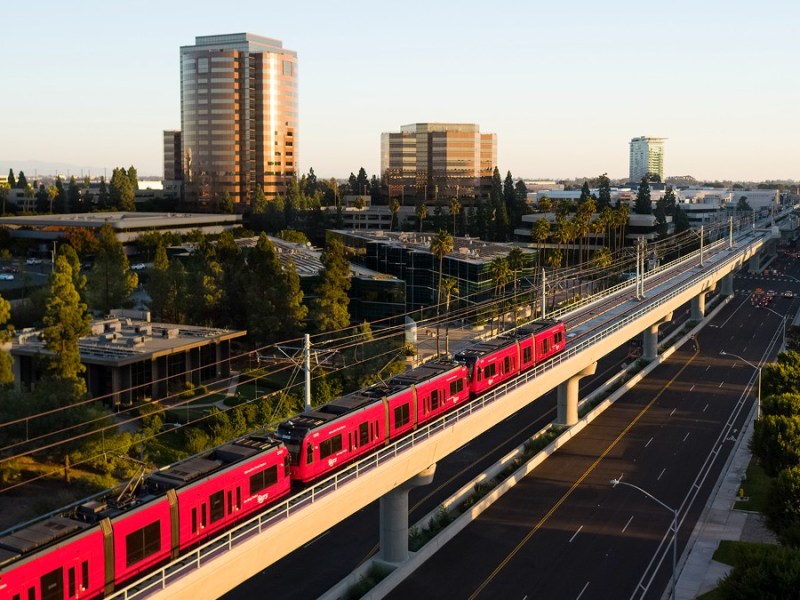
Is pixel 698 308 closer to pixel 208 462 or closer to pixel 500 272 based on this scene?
pixel 500 272

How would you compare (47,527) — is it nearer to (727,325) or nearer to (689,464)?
(689,464)

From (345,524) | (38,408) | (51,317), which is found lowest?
(345,524)

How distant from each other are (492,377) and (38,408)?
29.2 m

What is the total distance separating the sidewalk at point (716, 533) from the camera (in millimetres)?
47281

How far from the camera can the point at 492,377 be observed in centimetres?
5803

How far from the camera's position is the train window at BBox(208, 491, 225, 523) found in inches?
Answer: 1326

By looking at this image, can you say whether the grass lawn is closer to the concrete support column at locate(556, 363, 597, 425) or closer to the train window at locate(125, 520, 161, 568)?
the concrete support column at locate(556, 363, 597, 425)

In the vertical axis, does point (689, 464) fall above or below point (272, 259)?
below

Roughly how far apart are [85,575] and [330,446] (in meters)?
14.1

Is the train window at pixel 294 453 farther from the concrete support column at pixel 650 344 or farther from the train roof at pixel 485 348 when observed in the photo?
the concrete support column at pixel 650 344

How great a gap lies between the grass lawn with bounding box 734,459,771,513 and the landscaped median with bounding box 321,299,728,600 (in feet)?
45.3

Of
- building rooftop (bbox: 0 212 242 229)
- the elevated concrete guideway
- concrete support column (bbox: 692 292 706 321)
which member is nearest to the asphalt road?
the elevated concrete guideway

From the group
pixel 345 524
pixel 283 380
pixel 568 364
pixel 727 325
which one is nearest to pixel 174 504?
pixel 345 524

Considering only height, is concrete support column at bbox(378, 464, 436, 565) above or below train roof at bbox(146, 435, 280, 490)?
below
